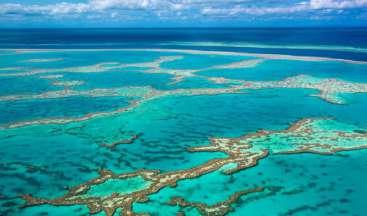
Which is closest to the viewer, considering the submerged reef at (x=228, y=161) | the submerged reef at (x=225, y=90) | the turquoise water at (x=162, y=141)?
the submerged reef at (x=228, y=161)

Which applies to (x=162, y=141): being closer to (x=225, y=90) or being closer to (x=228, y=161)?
(x=228, y=161)

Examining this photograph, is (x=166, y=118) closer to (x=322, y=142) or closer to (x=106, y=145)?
(x=106, y=145)

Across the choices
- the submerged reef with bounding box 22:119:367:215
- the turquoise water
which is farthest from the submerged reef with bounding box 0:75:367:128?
the submerged reef with bounding box 22:119:367:215

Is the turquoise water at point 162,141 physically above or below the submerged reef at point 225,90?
below

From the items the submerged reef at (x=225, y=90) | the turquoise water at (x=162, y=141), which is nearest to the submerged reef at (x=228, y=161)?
the turquoise water at (x=162, y=141)

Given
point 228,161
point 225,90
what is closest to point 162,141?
→ point 228,161

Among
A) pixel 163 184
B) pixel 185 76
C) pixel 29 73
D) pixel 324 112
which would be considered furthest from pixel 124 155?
pixel 29 73

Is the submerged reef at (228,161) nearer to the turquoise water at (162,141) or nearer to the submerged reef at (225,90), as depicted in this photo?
the turquoise water at (162,141)
